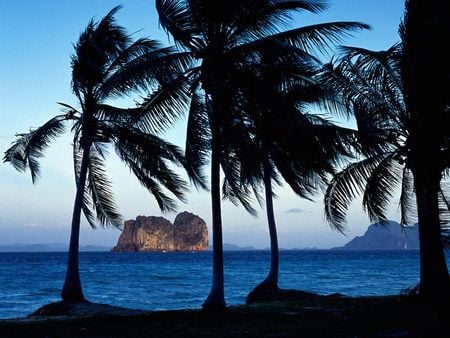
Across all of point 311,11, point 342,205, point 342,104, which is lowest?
point 342,205

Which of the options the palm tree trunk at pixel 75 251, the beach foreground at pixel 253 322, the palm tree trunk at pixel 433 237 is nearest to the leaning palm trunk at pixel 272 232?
the beach foreground at pixel 253 322

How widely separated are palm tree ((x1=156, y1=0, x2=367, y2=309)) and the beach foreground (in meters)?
1.53

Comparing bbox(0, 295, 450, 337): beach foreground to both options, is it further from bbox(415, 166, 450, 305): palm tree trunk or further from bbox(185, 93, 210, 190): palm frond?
bbox(185, 93, 210, 190): palm frond

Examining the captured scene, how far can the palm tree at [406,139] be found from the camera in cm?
1066

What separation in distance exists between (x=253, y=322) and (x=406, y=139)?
5233 millimetres

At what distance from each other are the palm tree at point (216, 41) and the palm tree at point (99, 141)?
1838 mm

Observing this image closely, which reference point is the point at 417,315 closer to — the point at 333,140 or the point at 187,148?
the point at 333,140

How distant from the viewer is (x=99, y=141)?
1764 centimetres

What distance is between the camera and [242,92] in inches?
527

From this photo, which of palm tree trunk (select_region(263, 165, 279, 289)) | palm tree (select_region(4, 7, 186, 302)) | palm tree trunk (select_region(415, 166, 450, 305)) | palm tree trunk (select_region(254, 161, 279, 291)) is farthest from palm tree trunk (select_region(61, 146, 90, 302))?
palm tree trunk (select_region(415, 166, 450, 305))

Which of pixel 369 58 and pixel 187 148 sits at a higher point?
pixel 369 58

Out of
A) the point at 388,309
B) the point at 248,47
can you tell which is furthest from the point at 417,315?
the point at 248,47

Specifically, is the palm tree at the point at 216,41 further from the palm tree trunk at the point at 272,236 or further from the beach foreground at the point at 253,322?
the palm tree trunk at the point at 272,236

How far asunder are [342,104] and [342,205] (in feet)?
10.7
